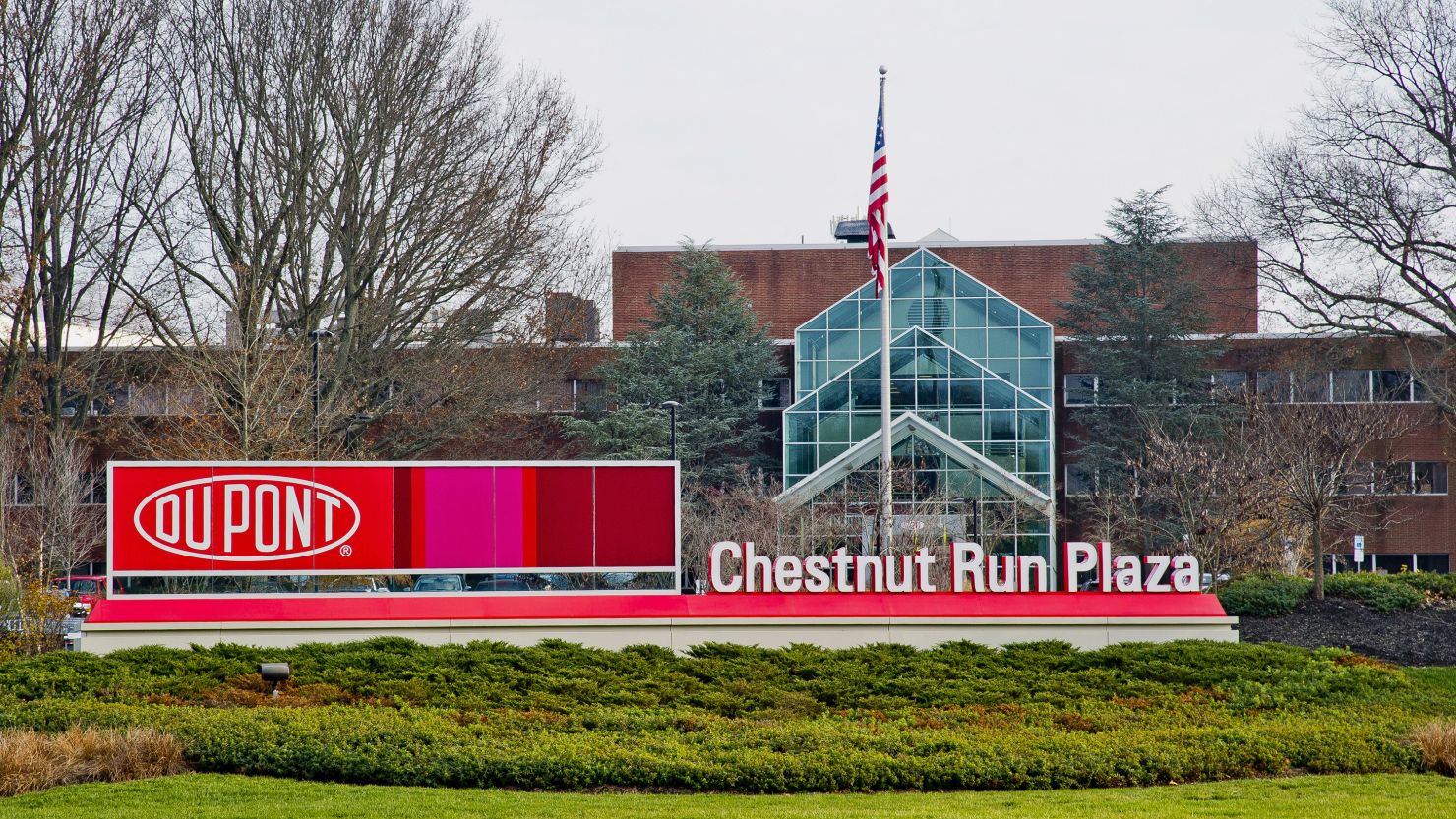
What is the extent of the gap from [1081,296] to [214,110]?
116ft

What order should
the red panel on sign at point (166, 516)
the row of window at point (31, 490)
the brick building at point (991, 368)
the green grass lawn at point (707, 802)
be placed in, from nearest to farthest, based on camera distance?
the green grass lawn at point (707, 802) < the red panel on sign at point (166, 516) < the row of window at point (31, 490) < the brick building at point (991, 368)

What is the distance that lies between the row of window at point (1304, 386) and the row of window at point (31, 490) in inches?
1503

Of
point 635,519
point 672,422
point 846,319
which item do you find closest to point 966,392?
point 846,319

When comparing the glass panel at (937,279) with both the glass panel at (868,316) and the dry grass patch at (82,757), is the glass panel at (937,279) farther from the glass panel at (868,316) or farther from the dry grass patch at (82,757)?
the dry grass patch at (82,757)

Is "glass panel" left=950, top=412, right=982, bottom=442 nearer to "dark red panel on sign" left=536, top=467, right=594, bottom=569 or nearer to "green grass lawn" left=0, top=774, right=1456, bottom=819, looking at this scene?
"dark red panel on sign" left=536, top=467, right=594, bottom=569

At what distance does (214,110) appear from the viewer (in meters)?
38.8

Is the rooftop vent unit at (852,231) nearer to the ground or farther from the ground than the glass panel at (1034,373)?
farther from the ground

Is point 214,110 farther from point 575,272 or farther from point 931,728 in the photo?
point 931,728

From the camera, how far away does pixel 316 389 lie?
3697 centimetres

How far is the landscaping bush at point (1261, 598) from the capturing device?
29.0 meters

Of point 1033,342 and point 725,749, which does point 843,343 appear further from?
point 725,749

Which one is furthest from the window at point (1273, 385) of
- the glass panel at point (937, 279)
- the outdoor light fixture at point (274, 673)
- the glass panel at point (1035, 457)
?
the outdoor light fixture at point (274, 673)

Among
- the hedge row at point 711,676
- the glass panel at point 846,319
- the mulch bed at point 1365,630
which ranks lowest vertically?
the mulch bed at point 1365,630

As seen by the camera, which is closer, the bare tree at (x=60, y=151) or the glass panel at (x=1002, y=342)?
the bare tree at (x=60, y=151)
